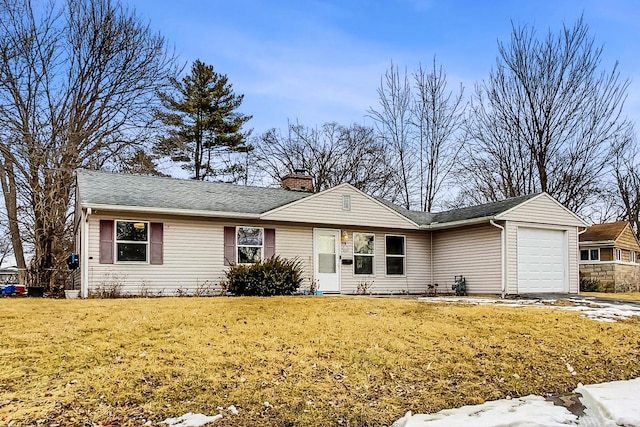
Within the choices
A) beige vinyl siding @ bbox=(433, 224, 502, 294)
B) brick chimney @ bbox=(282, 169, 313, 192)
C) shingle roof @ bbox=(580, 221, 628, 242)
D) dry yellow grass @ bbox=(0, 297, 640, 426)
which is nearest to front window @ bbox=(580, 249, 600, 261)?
shingle roof @ bbox=(580, 221, 628, 242)

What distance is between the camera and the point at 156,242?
46.5 feet

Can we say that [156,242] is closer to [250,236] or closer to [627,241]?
[250,236]

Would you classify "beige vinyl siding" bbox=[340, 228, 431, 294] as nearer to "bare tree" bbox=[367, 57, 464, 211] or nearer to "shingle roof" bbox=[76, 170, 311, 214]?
"shingle roof" bbox=[76, 170, 311, 214]

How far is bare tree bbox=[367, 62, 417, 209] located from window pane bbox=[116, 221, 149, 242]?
56.0ft

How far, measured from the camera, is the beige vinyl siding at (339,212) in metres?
15.6

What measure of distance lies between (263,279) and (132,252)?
11.3 ft

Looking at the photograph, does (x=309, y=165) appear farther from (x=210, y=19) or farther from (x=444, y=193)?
(x=210, y=19)

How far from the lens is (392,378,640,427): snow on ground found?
553cm

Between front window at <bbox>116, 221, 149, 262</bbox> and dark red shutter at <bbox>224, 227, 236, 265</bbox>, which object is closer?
front window at <bbox>116, 221, 149, 262</bbox>

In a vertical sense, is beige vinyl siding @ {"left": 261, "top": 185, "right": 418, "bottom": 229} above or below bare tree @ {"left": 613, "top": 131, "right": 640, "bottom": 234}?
below

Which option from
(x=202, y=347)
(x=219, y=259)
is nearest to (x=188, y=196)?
(x=219, y=259)

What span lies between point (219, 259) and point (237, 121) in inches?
636

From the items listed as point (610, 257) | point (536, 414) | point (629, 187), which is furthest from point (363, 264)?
point (629, 187)

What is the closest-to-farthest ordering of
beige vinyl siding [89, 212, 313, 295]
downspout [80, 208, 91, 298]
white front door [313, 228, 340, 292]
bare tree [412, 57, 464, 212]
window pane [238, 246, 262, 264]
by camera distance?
downspout [80, 208, 91, 298], beige vinyl siding [89, 212, 313, 295], window pane [238, 246, 262, 264], white front door [313, 228, 340, 292], bare tree [412, 57, 464, 212]
